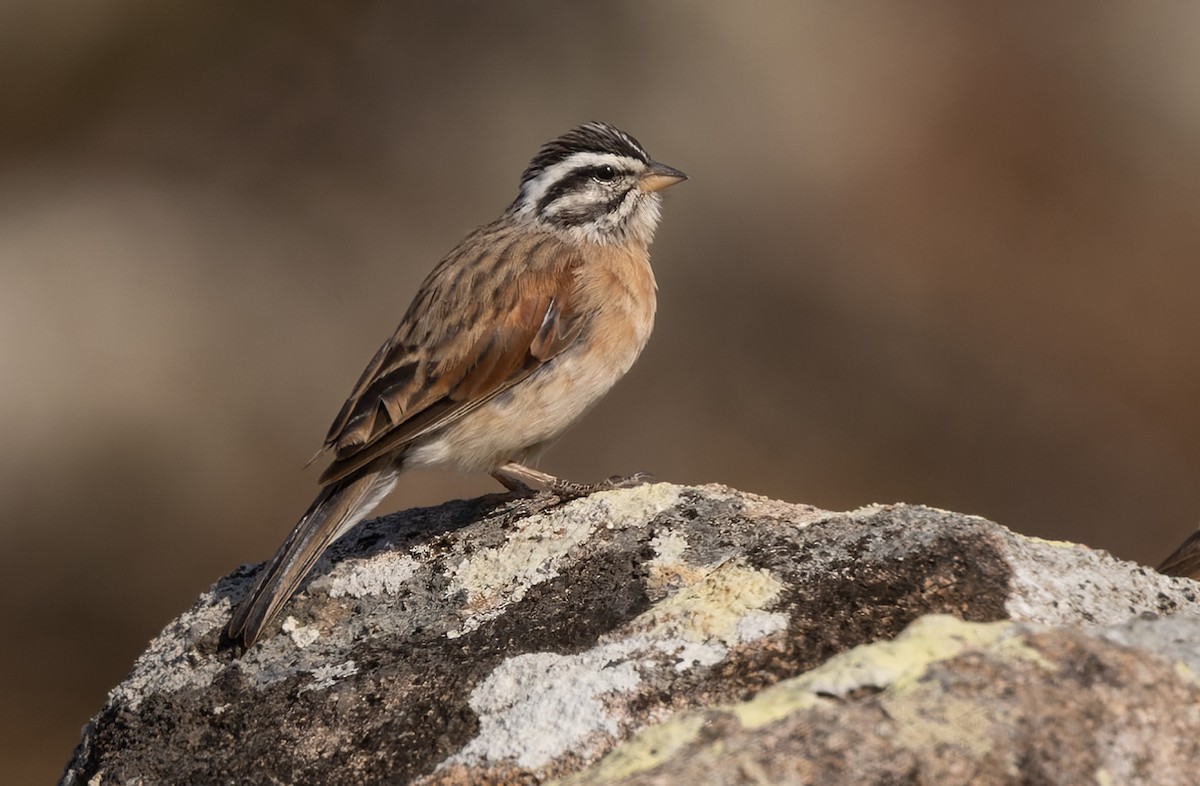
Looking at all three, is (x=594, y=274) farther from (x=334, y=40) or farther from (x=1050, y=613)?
(x=334, y=40)

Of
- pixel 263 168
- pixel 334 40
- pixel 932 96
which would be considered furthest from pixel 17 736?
pixel 932 96

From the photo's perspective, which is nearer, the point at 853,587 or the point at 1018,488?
the point at 853,587

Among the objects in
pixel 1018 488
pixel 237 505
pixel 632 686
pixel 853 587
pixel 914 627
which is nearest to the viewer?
pixel 914 627

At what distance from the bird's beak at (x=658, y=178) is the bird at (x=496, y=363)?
32cm

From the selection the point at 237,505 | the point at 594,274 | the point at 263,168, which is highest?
the point at 263,168

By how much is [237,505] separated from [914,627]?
10.0 metres

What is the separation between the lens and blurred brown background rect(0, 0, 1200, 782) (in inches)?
515

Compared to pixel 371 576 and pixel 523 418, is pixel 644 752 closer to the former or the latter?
pixel 371 576

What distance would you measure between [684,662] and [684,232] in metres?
11.1

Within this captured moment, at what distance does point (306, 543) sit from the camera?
5293 mm

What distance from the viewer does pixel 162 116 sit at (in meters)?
14.5

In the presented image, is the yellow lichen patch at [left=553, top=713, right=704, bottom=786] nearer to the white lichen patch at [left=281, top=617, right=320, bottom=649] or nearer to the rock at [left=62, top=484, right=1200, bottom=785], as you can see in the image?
the rock at [left=62, top=484, right=1200, bottom=785]

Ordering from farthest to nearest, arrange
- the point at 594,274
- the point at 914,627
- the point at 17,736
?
the point at 17,736 < the point at 594,274 < the point at 914,627

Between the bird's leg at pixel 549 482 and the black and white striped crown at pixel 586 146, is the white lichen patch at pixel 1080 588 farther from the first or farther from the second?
the black and white striped crown at pixel 586 146
